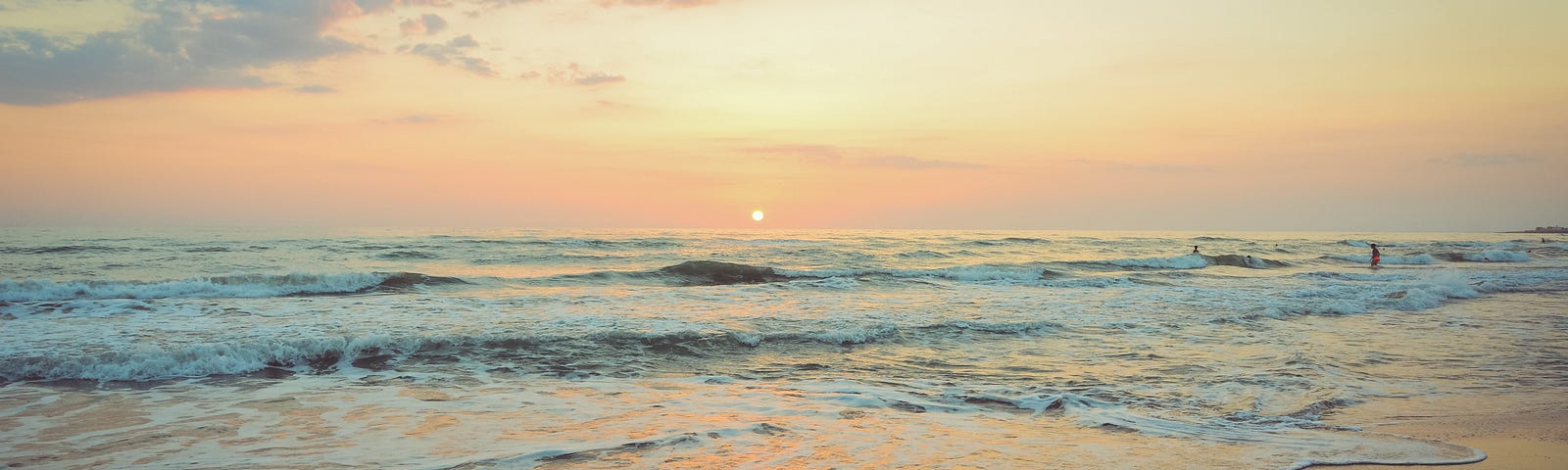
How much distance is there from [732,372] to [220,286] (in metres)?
17.7

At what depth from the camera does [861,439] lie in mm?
6445

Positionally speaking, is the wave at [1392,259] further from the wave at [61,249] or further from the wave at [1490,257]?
the wave at [61,249]

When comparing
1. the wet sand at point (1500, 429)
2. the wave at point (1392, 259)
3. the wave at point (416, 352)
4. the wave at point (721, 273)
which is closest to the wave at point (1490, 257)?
the wave at point (1392, 259)

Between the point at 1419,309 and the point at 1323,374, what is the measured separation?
1176 centimetres

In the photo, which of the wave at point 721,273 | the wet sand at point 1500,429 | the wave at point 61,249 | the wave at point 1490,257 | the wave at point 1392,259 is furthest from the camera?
the wave at point 1490,257

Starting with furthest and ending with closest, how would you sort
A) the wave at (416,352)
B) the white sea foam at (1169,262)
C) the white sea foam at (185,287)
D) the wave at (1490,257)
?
the wave at (1490,257), the white sea foam at (1169,262), the white sea foam at (185,287), the wave at (416,352)

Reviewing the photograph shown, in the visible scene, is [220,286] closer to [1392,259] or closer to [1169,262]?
[1169,262]

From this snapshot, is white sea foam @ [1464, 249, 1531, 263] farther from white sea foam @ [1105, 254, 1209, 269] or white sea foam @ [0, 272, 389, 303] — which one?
white sea foam @ [0, 272, 389, 303]

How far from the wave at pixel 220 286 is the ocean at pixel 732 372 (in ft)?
0.45

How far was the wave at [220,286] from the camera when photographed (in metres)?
18.5

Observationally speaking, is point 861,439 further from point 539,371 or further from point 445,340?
point 445,340

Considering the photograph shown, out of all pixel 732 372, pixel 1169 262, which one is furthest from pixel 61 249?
pixel 1169 262

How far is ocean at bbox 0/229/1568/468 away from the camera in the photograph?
20.3ft

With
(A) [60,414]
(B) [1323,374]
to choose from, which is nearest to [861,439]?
(B) [1323,374]
